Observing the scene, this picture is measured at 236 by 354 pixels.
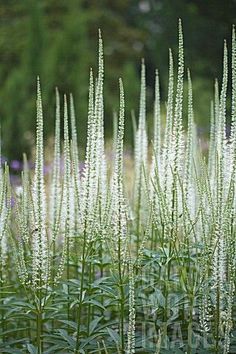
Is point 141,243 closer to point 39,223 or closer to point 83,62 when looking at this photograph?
point 39,223

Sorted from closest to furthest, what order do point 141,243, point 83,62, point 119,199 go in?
point 119,199, point 141,243, point 83,62

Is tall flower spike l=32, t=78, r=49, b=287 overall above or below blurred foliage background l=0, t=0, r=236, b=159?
below

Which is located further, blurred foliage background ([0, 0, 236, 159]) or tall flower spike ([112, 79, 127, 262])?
blurred foliage background ([0, 0, 236, 159])

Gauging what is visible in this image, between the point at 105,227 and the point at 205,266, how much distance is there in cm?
73

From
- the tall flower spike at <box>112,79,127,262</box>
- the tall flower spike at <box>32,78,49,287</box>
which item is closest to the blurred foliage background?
the tall flower spike at <box>32,78,49,287</box>

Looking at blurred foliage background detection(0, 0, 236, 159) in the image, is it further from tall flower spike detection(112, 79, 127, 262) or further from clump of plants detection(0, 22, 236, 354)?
tall flower spike detection(112, 79, 127, 262)

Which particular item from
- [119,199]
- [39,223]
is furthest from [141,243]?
[39,223]

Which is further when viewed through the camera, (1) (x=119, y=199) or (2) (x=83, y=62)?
(2) (x=83, y=62)

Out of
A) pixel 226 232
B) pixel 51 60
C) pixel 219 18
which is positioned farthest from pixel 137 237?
pixel 51 60

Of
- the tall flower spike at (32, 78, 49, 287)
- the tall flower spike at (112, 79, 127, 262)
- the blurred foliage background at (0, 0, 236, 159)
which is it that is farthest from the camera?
the blurred foliage background at (0, 0, 236, 159)

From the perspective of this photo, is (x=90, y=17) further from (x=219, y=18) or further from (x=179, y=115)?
(x=179, y=115)

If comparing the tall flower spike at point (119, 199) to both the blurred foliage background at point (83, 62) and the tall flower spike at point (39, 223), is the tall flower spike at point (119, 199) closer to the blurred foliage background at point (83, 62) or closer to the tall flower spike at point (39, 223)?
the tall flower spike at point (39, 223)

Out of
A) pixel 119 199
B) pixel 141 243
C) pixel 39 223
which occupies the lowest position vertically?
pixel 141 243

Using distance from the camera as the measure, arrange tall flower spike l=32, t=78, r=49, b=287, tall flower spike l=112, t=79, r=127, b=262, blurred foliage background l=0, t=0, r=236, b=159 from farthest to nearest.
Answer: blurred foliage background l=0, t=0, r=236, b=159, tall flower spike l=32, t=78, r=49, b=287, tall flower spike l=112, t=79, r=127, b=262
